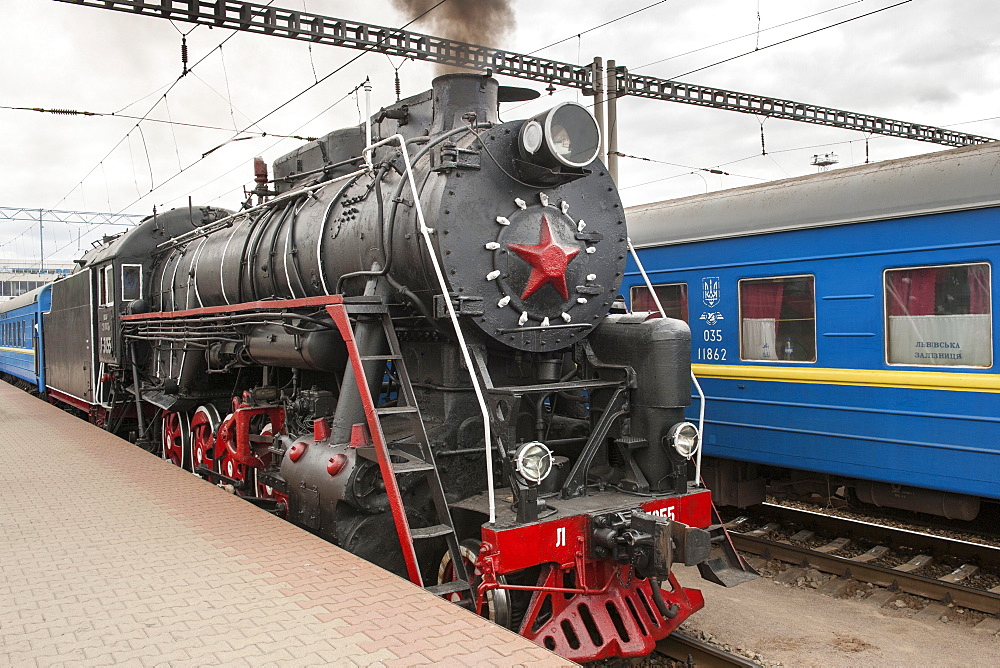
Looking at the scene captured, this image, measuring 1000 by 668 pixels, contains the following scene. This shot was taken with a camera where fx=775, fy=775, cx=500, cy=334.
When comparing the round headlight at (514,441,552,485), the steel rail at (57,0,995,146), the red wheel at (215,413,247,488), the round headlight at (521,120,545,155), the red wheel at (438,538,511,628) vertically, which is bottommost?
the red wheel at (438,538,511,628)

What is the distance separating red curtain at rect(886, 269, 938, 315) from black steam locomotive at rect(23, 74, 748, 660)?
89.4 inches

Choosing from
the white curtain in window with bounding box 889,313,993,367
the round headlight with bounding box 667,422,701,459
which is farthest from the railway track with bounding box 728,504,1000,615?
the round headlight with bounding box 667,422,701,459

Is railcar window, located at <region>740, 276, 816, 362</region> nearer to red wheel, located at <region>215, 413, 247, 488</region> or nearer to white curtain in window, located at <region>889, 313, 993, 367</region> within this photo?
white curtain in window, located at <region>889, 313, 993, 367</region>

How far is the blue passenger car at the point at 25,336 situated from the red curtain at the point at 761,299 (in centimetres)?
1452

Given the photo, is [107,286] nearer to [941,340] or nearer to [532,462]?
[532,462]

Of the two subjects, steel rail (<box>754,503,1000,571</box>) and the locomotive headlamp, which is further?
steel rail (<box>754,503,1000,571</box>)

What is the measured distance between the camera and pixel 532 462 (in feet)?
14.3

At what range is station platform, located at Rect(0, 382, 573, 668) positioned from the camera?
3.48 metres

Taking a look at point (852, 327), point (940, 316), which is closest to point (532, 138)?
point (852, 327)

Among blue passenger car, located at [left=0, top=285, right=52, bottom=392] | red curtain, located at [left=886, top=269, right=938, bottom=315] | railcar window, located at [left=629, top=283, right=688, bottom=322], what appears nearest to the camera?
red curtain, located at [left=886, top=269, right=938, bottom=315]

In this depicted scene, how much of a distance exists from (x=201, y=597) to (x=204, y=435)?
4.64m

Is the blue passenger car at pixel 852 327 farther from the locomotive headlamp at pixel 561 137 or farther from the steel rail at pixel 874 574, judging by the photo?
the locomotive headlamp at pixel 561 137

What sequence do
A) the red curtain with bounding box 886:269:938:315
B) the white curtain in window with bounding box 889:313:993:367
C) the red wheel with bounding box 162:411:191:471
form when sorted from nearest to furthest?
1. the white curtain in window with bounding box 889:313:993:367
2. the red curtain with bounding box 886:269:938:315
3. the red wheel with bounding box 162:411:191:471

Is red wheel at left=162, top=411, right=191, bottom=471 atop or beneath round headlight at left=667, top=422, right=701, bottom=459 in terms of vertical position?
beneath
